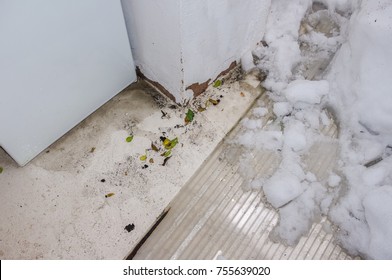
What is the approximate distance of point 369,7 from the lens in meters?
1.75

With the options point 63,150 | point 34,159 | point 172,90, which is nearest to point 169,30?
point 172,90

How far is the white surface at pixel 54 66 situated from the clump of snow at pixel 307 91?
86 centimetres

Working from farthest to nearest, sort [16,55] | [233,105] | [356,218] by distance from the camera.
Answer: [233,105] < [356,218] < [16,55]

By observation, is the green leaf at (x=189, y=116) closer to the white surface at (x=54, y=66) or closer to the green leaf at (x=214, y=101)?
the green leaf at (x=214, y=101)

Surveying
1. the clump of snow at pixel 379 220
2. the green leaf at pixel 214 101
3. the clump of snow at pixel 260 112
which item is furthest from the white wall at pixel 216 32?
the clump of snow at pixel 379 220

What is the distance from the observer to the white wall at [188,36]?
4.50 feet

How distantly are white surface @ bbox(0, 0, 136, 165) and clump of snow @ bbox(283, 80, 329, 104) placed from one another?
34.0 inches

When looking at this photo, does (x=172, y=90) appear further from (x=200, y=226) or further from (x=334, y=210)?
(x=334, y=210)

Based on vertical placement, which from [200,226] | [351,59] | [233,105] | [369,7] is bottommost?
[200,226]

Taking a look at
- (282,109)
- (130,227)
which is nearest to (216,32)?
(282,109)

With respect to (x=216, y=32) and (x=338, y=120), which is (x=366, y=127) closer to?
(x=338, y=120)

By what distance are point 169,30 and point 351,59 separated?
0.99 metres

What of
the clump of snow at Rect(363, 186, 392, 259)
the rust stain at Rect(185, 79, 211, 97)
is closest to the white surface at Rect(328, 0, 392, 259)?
the clump of snow at Rect(363, 186, 392, 259)

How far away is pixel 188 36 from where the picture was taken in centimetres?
142
